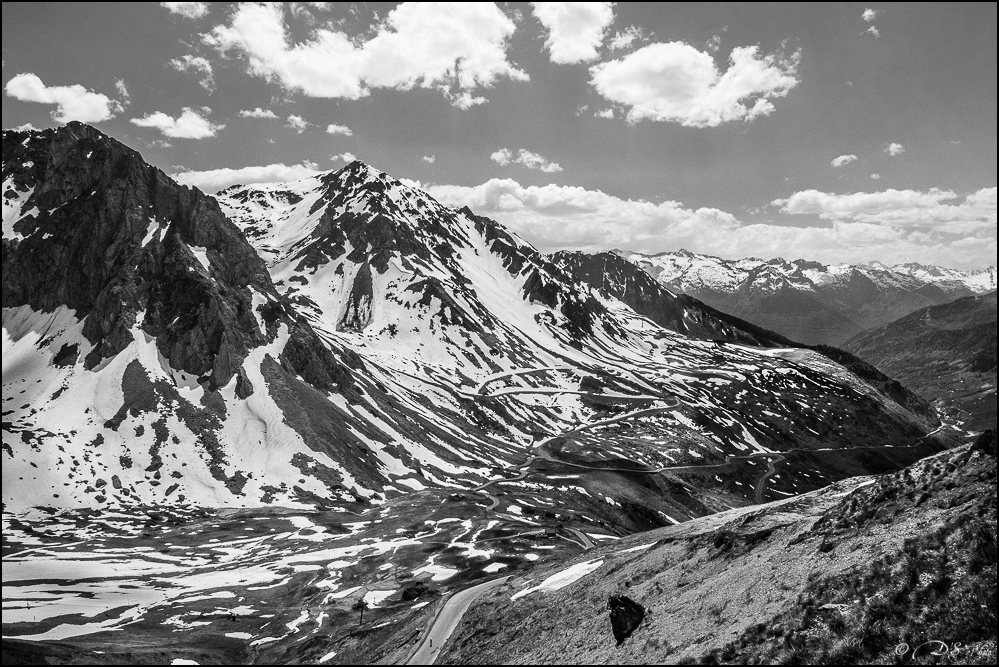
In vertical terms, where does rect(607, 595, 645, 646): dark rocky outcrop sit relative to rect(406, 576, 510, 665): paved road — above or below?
above

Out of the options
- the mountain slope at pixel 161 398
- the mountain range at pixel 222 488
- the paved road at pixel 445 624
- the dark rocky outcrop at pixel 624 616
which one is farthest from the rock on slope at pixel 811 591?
the mountain slope at pixel 161 398

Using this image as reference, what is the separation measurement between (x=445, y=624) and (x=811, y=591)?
35600 mm

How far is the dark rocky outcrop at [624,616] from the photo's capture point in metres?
34.4

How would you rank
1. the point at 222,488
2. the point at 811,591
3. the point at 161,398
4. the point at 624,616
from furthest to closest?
1. the point at 161,398
2. the point at 222,488
3. the point at 624,616
4. the point at 811,591

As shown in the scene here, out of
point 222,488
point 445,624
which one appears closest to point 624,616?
point 445,624

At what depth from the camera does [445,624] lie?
176 feet

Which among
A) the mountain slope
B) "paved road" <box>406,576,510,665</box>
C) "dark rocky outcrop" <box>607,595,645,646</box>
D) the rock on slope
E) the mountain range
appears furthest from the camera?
the mountain slope

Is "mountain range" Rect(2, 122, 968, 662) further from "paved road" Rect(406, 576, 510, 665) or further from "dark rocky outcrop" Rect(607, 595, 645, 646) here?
"dark rocky outcrop" Rect(607, 595, 645, 646)

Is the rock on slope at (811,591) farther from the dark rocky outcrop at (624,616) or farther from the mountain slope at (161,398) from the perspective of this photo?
the mountain slope at (161,398)

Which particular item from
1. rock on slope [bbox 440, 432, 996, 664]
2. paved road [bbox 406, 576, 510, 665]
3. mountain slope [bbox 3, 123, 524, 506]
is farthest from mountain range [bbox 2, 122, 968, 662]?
rock on slope [bbox 440, 432, 996, 664]

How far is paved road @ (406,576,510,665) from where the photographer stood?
4738cm

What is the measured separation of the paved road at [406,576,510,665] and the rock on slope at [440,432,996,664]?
6.72 ft

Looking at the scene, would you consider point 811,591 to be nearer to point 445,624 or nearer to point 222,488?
point 445,624

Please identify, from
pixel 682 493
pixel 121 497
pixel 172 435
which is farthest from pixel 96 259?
pixel 682 493
